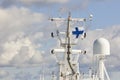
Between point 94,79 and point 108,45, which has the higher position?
point 108,45

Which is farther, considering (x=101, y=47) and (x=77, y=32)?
(x=101, y=47)

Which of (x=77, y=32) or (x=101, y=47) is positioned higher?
(x=77, y=32)

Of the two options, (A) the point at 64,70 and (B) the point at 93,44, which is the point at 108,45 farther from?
(A) the point at 64,70

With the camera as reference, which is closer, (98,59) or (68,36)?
(68,36)

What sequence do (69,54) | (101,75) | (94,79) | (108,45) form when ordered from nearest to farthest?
(69,54)
(94,79)
(101,75)
(108,45)

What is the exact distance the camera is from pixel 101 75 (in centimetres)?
5409

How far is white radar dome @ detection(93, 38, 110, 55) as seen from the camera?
189ft

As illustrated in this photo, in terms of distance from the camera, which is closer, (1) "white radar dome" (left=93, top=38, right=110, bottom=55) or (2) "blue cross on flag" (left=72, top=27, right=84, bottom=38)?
(2) "blue cross on flag" (left=72, top=27, right=84, bottom=38)

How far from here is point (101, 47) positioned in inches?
2309

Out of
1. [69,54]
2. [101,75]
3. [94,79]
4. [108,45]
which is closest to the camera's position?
[69,54]

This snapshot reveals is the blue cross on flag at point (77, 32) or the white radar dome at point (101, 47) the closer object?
the blue cross on flag at point (77, 32)

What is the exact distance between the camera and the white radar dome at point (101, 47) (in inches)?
2274

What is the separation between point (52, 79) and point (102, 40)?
17595 millimetres

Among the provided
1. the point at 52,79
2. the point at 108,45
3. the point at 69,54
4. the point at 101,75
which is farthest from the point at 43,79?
the point at 108,45
